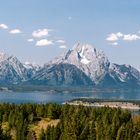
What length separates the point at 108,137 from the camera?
153750 mm

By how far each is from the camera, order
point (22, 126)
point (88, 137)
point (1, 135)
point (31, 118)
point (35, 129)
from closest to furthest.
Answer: point (1, 135), point (88, 137), point (22, 126), point (35, 129), point (31, 118)

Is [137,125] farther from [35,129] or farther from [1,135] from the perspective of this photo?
[1,135]

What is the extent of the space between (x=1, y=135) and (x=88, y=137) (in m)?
31.5

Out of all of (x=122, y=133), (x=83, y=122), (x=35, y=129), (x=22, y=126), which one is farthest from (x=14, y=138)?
(x=122, y=133)

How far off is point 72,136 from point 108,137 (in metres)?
12.7

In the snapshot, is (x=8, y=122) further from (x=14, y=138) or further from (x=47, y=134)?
(x=47, y=134)

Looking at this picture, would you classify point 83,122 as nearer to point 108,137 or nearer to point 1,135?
point 108,137

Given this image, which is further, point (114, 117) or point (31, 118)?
point (31, 118)

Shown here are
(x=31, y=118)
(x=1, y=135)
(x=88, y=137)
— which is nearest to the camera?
(x=1, y=135)

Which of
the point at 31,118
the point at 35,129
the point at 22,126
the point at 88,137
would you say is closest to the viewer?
the point at 88,137

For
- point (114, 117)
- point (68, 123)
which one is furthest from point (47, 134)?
point (114, 117)

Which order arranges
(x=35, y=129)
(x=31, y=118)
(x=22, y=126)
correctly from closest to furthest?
1. (x=22, y=126)
2. (x=35, y=129)
3. (x=31, y=118)

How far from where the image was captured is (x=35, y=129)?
18162 cm

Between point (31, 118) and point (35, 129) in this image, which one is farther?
point (31, 118)
